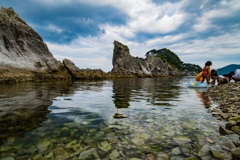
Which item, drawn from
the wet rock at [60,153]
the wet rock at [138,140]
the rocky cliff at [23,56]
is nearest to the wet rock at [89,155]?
the wet rock at [60,153]

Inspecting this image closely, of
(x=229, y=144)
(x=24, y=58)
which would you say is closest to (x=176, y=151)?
(x=229, y=144)

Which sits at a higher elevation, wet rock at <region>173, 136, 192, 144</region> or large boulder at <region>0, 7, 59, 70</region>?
large boulder at <region>0, 7, 59, 70</region>

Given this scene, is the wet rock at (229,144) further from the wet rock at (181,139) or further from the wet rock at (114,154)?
the wet rock at (114,154)

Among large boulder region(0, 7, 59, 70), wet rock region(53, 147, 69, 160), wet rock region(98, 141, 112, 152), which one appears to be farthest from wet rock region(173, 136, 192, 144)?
large boulder region(0, 7, 59, 70)

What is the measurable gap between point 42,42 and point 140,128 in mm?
38209

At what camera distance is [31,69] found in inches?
1277

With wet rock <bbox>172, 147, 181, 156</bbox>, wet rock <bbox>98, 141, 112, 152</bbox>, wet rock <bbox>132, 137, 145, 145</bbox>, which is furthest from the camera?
wet rock <bbox>132, 137, 145, 145</bbox>

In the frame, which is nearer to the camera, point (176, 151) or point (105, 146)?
point (176, 151)

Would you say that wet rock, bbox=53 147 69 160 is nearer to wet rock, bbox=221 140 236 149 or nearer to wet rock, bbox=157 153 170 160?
wet rock, bbox=157 153 170 160

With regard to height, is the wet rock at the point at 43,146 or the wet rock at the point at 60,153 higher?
the wet rock at the point at 43,146

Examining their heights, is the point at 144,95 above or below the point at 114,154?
above

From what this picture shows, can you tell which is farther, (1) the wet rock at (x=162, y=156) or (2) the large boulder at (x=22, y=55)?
(2) the large boulder at (x=22, y=55)

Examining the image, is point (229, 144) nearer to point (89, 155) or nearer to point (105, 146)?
point (105, 146)

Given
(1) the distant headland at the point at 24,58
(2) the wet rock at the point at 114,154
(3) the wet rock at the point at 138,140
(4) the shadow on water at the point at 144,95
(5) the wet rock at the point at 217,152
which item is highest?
(1) the distant headland at the point at 24,58
